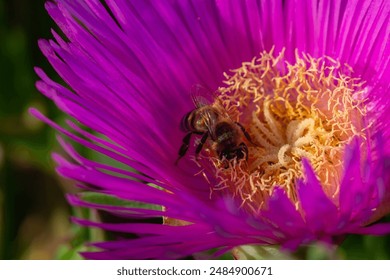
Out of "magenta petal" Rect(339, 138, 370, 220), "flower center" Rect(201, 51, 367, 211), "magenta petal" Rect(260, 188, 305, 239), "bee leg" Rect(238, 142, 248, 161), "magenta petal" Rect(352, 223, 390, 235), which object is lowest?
"magenta petal" Rect(352, 223, 390, 235)

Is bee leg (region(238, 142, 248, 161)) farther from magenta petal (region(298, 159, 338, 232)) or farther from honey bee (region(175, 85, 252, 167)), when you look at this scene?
magenta petal (region(298, 159, 338, 232))

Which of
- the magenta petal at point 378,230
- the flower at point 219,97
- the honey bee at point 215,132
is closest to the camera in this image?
the magenta petal at point 378,230

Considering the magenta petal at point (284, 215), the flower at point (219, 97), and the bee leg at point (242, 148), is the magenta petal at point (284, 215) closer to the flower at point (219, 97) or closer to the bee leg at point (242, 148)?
the flower at point (219, 97)

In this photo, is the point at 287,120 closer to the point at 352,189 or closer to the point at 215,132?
the point at 215,132

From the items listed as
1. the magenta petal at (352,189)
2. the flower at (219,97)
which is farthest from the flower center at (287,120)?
the magenta petal at (352,189)

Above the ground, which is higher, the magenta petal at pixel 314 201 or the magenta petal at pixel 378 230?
the magenta petal at pixel 314 201

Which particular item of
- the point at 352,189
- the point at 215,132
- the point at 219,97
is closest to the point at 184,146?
the point at 215,132

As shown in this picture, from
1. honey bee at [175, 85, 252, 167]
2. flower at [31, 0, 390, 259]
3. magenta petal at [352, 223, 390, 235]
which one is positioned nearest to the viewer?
magenta petal at [352, 223, 390, 235]

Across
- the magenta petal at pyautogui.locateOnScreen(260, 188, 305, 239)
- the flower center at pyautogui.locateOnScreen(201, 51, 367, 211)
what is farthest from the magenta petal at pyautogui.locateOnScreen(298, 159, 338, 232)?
the flower center at pyautogui.locateOnScreen(201, 51, 367, 211)

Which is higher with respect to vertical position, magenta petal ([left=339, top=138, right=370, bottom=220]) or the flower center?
the flower center
